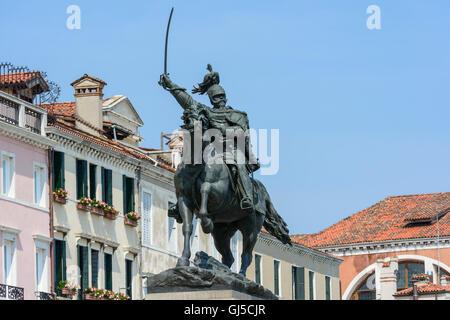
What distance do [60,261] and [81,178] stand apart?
12.8 ft

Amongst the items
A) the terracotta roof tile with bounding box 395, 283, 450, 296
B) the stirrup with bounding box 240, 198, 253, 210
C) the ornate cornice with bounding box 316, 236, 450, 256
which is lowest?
Result: the stirrup with bounding box 240, 198, 253, 210

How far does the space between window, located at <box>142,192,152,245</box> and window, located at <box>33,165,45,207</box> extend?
30.1 feet

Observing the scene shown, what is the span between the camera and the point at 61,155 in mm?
59688

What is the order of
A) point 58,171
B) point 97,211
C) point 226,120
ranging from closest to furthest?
point 226,120 → point 58,171 → point 97,211

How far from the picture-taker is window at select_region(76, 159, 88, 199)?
61000mm

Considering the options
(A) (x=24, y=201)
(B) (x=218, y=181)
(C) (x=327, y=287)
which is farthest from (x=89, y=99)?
(B) (x=218, y=181)

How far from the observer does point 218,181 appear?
2681cm

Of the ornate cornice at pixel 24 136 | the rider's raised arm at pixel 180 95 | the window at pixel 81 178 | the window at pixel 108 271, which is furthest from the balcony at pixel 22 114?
the rider's raised arm at pixel 180 95

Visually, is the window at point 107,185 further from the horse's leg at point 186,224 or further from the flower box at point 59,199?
the horse's leg at point 186,224

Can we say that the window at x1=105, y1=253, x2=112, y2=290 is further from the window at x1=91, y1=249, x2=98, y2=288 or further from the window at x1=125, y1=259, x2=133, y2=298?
the window at x1=125, y1=259, x2=133, y2=298

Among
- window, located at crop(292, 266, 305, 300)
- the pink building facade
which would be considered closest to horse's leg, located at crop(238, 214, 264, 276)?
the pink building facade

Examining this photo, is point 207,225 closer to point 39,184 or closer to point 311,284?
point 39,184
